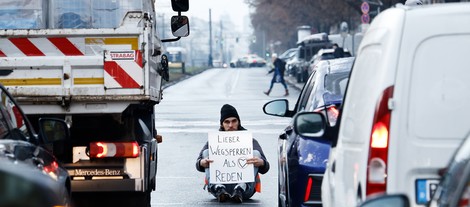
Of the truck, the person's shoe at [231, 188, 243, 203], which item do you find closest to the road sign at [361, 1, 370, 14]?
the person's shoe at [231, 188, 243, 203]

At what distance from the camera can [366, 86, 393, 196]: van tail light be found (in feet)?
21.3

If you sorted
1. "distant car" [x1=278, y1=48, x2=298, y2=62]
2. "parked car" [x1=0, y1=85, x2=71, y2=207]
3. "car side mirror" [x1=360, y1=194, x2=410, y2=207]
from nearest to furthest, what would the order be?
"parked car" [x1=0, y1=85, x2=71, y2=207] < "car side mirror" [x1=360, y1=194, x2=410, y2=207] < "distant car" [x1=278, y1=48, x2=298, y2=62]

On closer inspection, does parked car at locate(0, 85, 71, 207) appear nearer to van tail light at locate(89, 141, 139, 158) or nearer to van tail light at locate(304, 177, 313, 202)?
van tail light at locate(304, 177, 313, 202)

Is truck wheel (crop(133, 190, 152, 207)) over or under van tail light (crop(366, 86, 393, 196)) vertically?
under

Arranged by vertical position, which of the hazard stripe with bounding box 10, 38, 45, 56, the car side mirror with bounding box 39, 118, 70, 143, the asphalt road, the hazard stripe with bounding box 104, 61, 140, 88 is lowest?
the asphalt road

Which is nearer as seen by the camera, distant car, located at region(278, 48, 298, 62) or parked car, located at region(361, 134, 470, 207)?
parked car, located at region(361, 134, 470, 207)

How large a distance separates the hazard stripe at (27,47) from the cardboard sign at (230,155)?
307cm

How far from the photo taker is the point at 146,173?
1222 centimetres

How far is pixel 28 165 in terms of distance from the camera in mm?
6668

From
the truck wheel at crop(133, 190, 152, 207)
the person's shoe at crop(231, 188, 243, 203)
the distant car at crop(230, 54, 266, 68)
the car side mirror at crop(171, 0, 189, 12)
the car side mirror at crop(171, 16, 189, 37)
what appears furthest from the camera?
the distant car at crop(230, 54, 266, 68)

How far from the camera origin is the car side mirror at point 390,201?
4.38m

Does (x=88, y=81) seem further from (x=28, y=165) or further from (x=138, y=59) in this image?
(x=28, y=165)

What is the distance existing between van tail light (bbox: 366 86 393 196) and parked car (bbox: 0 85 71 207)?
58.1 inches

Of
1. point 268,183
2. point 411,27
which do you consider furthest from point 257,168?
point 411,27
